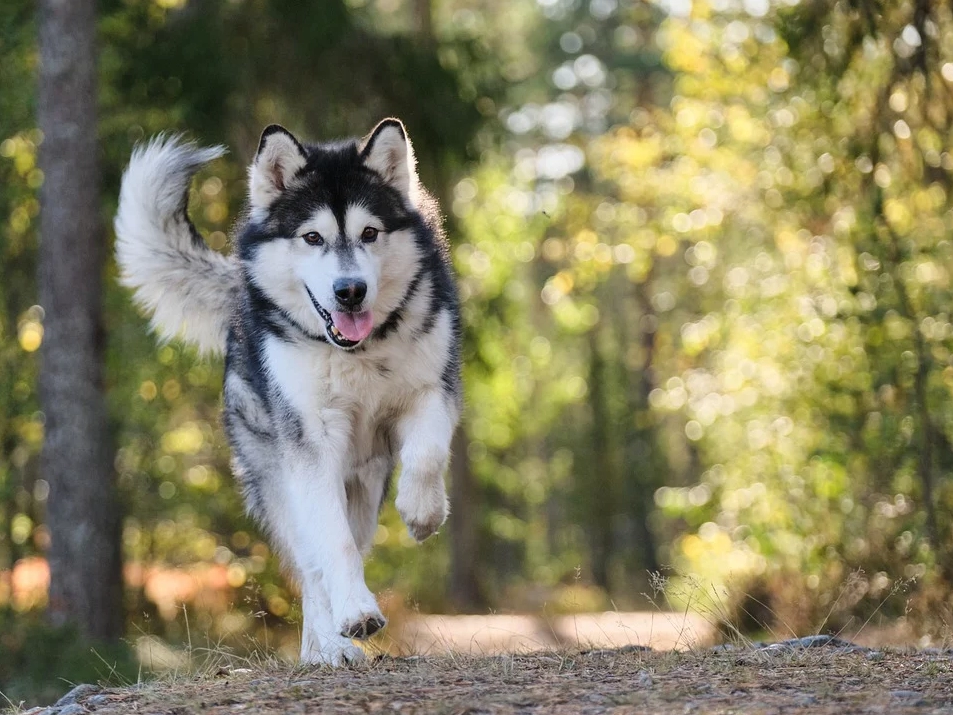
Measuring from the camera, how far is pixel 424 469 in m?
5.35

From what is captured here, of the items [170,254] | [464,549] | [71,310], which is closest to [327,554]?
[170,254]

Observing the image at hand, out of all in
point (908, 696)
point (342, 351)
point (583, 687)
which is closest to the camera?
point (908, 696)

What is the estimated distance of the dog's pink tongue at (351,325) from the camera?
5371 mm

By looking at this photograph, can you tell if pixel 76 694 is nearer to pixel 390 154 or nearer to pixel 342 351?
pixel 342 351

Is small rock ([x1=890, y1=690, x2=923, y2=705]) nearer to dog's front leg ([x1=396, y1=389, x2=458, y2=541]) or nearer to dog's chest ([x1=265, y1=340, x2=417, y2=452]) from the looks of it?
dog's front leg ([x1=396, y1=389, x2=458, y2=541])

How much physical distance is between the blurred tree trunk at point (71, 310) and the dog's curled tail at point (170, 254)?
173 inches

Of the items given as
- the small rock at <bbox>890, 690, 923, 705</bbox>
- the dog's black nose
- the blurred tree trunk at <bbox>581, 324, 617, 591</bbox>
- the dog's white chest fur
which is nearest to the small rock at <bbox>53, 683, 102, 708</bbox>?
the dog's white chest fur

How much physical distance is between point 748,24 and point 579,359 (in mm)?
28123

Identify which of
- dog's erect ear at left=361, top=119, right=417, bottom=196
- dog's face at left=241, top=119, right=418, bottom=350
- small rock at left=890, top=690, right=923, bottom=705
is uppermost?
dog's erect ear at left=361, top=119, right=417, bottom=196

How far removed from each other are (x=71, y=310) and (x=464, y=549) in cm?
1104

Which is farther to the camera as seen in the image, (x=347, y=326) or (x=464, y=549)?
(x=464, y=549)

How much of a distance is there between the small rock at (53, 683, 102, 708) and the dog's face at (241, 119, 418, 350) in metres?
1.83

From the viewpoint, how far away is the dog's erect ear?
226 inches

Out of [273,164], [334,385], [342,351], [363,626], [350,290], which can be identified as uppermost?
[273,164]
